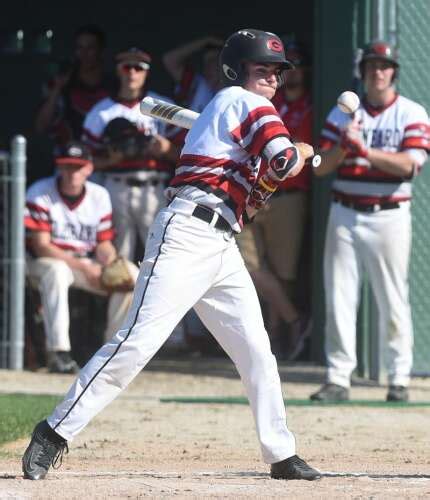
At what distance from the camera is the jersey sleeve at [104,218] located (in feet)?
33.6

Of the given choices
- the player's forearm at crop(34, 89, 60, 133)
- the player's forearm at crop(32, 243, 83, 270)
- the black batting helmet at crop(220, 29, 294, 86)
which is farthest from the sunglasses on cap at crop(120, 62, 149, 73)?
the black batting helmet at crop(220, 29, 294, 86)

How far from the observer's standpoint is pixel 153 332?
5453 mm

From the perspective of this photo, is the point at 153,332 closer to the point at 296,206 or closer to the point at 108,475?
the point at 108,475

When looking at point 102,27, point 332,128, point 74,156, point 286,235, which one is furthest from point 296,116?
point 102,27

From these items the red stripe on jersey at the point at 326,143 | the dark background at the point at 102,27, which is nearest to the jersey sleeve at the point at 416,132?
the red stripe on jersey at the point at 326,143

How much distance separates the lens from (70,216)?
1023 cm

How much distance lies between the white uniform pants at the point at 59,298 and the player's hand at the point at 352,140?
2.29m

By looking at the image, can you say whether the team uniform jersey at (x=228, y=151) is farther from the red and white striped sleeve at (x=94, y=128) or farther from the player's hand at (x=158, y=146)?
Answer: the red and white striped sleeve at (x=94, y=128)

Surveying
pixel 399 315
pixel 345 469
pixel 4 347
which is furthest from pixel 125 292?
pixel 345 469

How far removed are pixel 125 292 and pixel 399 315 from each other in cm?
217

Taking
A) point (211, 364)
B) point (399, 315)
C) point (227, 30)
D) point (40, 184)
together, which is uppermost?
point (227, 30)

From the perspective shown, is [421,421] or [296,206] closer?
[421,421]

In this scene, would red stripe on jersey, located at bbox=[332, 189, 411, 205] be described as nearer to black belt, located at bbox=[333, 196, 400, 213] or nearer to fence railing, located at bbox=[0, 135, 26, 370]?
black belt, located at bbox=[333, 196, 400, 213]

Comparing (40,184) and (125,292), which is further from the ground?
(40,184)
